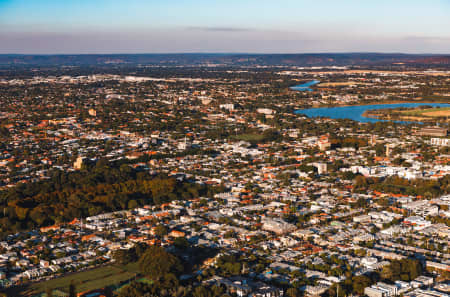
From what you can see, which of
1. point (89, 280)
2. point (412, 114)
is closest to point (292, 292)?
point (89, 280)

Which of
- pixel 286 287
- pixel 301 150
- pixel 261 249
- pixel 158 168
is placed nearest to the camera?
pixel 286 287

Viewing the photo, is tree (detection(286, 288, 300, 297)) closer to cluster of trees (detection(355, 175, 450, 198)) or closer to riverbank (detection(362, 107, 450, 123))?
cluster of trees (detection(355, 175, 450, 198))

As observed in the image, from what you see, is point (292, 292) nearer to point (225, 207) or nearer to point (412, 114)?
point (225, 207)

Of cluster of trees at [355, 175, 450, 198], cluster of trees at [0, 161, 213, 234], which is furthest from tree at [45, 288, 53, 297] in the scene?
cluster of trees at [355, 175, 450, 198]

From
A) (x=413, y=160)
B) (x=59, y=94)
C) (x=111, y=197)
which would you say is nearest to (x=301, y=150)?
(x=413, y=160)

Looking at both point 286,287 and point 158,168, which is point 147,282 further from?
point 158,168
